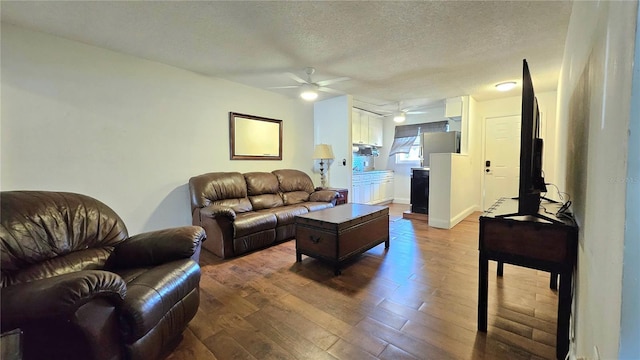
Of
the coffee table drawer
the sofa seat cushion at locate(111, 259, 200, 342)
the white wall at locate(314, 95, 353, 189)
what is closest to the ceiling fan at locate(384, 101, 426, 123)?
the white wall at locate(314, 95, 353, 189)

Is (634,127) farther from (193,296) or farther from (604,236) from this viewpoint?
(193,296)

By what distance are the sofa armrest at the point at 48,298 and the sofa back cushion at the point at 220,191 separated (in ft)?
7.18

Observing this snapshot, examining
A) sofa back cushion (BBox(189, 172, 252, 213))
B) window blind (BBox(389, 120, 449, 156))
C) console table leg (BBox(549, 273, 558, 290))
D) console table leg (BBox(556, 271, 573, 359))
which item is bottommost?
console table leg (BBox(549, 273, 558, 290))

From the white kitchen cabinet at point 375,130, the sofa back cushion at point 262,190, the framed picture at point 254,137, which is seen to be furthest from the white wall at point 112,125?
the white kitchen cabinet at point 375,130

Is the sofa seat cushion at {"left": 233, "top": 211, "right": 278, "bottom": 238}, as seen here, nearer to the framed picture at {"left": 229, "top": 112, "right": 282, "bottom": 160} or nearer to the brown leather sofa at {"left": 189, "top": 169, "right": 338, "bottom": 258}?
the brown leather sofa at {"left": 189, "top": 169, "right": 338, "bottom": 258}

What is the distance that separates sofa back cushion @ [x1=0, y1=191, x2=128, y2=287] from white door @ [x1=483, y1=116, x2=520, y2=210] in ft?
19.4

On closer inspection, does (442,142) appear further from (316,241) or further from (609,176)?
(609,176)

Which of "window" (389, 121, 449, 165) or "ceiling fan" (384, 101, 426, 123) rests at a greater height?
"ceiling fan" (384, 101, 426, 123)

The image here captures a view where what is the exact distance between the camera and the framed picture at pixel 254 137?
4070 mm

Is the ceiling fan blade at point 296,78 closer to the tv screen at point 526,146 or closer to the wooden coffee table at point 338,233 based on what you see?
the wooden coffee table at point 338,233

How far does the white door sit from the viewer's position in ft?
15.9

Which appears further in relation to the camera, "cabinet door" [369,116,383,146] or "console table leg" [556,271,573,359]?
"cabinet door" [369,116,383,146]

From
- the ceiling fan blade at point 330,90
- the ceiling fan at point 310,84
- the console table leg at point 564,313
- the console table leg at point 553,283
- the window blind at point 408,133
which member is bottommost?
the console table leg at point 553,283

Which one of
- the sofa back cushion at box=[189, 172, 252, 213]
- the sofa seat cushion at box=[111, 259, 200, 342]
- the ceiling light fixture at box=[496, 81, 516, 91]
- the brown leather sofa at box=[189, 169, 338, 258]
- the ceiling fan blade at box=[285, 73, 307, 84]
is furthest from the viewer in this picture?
the ceiling light fixture at box=[496, 81, 516, 91]
